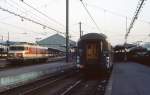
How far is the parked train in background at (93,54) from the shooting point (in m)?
27.0

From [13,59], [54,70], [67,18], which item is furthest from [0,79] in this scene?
[13,59]

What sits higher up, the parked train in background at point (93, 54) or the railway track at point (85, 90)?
the parked train in background at point (93, 54)

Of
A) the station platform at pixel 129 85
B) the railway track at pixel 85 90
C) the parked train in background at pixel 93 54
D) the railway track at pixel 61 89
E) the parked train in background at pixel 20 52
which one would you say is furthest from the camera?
the parked train in background at pixel 20 52

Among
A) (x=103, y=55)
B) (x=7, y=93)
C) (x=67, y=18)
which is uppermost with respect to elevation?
(x=67, y=18)

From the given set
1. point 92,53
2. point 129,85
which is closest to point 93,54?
point 92,53

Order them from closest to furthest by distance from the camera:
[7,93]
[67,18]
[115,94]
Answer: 1. [115,94]
2. [7,93]
3. [67,18]

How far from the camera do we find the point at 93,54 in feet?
89.5

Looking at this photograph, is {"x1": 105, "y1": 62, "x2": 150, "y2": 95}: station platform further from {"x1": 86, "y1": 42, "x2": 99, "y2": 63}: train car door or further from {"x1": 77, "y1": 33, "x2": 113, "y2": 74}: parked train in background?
{"x1": 86, "y1": 42, "x2": 99, "y2": 63}: train car door

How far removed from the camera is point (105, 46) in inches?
1086

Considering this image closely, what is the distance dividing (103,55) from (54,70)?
819 cm

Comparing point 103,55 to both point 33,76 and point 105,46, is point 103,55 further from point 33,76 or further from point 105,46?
point 33,76

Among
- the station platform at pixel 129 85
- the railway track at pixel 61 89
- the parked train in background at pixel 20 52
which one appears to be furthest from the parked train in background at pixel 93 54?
the parked train in background at pixel 20 52

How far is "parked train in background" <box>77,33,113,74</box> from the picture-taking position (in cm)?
2697

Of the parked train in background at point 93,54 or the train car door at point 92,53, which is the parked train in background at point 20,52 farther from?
the train car door at point 92,53
